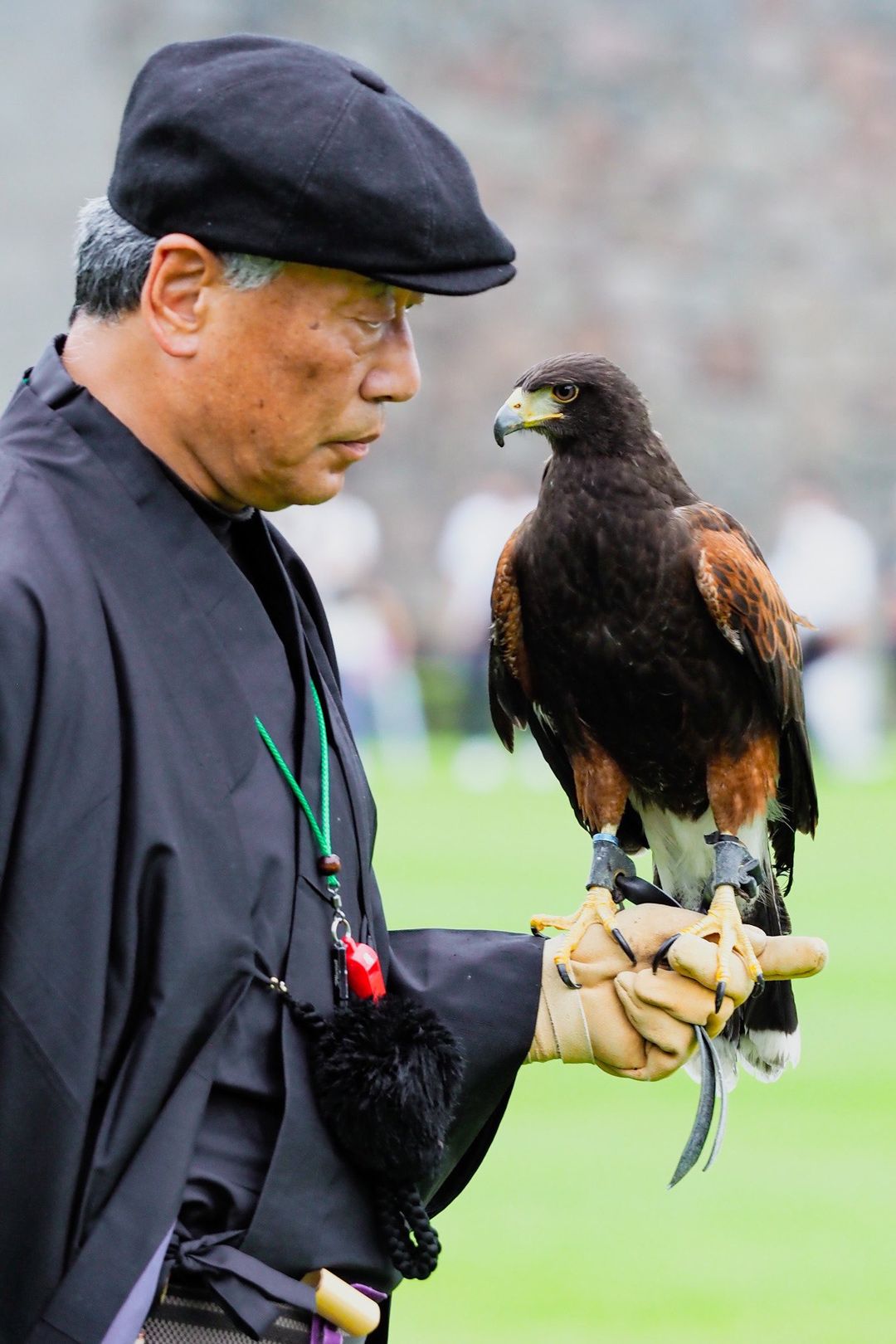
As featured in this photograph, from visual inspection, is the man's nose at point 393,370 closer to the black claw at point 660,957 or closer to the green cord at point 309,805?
the green cord at point 309,805

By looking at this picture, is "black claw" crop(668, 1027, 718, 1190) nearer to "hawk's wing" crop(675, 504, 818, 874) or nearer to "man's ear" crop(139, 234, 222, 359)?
"hawk's wing" crop(675, 504, 818, 874)

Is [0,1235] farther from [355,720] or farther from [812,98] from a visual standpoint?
[812,98]

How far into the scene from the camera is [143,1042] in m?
1.97

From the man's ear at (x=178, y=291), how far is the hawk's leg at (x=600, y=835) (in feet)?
3.73

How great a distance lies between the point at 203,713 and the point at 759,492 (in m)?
21.1

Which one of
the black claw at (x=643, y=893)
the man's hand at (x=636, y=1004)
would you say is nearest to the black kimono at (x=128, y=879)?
the man's hand at (x=636, y=1004)

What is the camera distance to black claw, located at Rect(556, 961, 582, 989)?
2.60 m

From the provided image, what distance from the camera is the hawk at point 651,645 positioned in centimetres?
342

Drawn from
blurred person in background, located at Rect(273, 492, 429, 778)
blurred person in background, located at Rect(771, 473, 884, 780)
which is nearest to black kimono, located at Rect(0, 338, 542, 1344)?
blurred person in background, located at Rect(771, 473, 884, 780)

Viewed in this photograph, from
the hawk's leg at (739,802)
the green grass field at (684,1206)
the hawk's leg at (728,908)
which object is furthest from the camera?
the green grass field at (684,1206)

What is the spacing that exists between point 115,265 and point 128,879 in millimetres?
661

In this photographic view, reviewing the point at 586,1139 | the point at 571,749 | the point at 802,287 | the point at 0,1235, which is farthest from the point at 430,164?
the point at 802,287

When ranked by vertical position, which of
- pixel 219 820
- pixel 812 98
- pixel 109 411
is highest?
pixel 812 98

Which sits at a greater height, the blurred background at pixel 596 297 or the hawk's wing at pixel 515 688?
the blurred background at pixel 596 297
